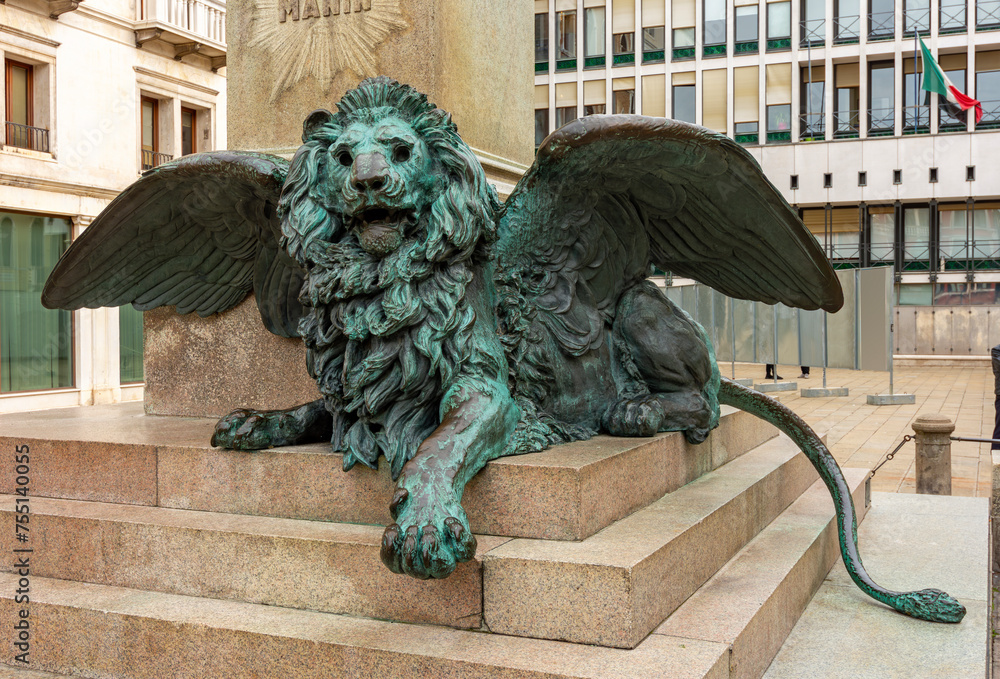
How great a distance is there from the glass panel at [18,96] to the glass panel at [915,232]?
24.4m

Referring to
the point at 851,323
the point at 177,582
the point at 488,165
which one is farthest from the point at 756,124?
the point at 177,582

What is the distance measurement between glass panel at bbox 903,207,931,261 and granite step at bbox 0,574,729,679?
30.6 meters

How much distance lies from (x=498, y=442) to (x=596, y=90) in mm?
32013

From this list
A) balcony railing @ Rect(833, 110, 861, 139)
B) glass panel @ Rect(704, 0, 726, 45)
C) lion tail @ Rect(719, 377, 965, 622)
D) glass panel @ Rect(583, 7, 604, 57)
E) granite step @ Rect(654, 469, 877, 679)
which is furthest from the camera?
glass panel @ Rect(583, 7, 604, 57)

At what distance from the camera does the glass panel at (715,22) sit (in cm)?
3262

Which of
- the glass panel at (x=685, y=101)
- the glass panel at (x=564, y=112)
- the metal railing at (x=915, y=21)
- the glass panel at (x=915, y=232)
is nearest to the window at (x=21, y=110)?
the glass panel at (x=564, y=112)

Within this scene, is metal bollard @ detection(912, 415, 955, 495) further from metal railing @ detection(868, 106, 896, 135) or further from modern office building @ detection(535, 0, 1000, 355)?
metal railing @ detection(868, 106, 896, 135)

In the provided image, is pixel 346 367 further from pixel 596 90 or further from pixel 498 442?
pixel 596 90

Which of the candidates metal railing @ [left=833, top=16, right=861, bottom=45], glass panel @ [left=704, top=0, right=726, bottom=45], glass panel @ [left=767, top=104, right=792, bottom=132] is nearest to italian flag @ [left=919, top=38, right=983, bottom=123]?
metal railing @ [left=833, top=16, right=861, bottom=45]

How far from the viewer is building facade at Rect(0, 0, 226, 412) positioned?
16078mm

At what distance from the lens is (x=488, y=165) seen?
16.0 feet

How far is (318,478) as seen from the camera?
3498 mm

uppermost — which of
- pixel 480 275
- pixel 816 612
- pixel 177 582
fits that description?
pixel 480 275

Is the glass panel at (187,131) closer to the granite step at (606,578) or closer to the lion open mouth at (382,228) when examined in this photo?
the lion open mouth at (382,228)
